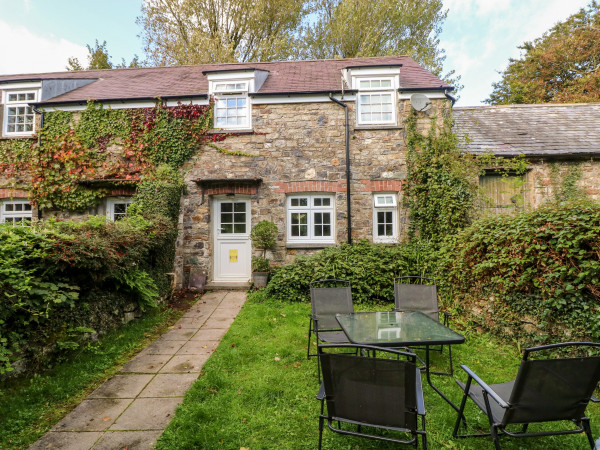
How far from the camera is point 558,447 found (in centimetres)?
245

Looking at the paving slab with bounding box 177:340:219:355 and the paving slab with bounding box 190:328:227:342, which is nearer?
the paving slab with bounding box 177:340:219:355

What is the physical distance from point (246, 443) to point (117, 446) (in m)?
0.99

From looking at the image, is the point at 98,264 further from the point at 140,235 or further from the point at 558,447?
the point at 558,447

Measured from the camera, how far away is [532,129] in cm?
978

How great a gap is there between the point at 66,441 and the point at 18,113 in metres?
10.5

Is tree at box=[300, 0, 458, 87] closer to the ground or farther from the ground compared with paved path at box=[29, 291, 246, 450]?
farther from the ground

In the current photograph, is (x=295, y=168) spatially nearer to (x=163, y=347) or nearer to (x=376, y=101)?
(x=376, y=101)

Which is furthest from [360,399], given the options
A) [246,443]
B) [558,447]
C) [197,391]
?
[197,391]

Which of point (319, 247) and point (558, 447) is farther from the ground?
point (319, 247)

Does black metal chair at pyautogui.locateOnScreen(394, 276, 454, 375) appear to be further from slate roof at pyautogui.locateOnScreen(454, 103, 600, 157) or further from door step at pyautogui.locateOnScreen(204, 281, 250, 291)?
slate roof at pyautogui.locateOnScreen(454, 103, 600, 157)

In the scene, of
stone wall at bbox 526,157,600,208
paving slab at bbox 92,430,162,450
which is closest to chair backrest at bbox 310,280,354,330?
paving slab at bbox 92,430,162,450

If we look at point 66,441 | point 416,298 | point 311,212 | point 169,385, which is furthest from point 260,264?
point 66,441

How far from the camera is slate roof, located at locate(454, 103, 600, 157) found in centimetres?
879

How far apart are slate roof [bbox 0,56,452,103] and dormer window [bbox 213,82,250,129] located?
423mm
